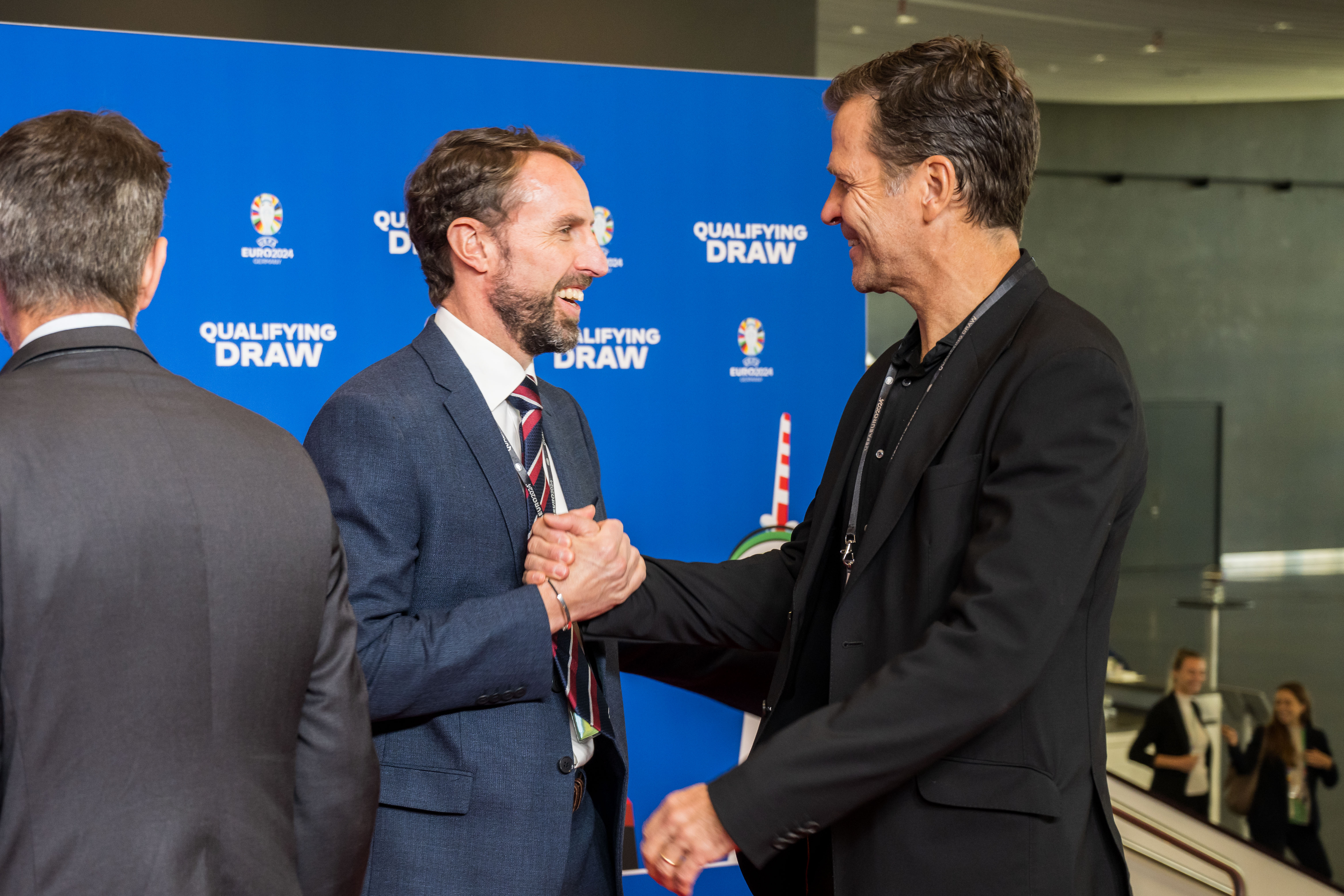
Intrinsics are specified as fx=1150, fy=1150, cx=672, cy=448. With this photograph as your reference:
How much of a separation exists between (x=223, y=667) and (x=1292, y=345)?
1714 centimetres

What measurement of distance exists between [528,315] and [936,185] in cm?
79

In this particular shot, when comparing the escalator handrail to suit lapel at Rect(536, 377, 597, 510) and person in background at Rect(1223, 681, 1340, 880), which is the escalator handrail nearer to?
suit lapel at Rect(536, 377, 597, 510)

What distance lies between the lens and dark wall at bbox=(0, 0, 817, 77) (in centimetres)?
338

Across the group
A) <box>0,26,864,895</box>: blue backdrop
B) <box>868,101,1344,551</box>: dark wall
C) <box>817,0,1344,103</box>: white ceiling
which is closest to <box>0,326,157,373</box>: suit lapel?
<box>0,26,864,895</box>: blue backdrop

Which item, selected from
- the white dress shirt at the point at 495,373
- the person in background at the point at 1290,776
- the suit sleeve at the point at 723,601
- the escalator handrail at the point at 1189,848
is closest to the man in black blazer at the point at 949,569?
the white dress shirt at the point at 495,373

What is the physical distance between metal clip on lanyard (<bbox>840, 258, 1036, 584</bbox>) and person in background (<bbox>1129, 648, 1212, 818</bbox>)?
5.09 metres

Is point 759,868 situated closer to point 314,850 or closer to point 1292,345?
point 314,850

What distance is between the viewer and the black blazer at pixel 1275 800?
5910 millimetres

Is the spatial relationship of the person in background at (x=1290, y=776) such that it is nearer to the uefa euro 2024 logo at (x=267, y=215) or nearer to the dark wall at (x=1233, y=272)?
the uefa euro 2024 logo at (x=267, y=215)

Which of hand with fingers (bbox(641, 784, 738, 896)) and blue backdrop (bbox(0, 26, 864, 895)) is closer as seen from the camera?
hand with fingers (bbox(641, 784, 738, 896))

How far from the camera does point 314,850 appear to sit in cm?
167

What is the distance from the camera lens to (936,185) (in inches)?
71.3

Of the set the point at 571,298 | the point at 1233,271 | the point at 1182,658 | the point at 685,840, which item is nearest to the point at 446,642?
the point at 685,840

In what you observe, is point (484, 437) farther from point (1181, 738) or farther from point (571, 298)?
point (1181, 738)
